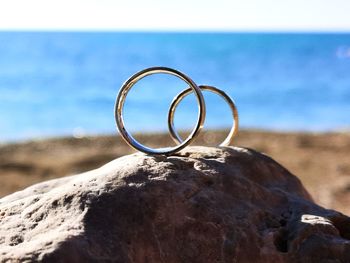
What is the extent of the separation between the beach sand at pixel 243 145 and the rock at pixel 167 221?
4.44 metres

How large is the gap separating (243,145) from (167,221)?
890 centimetres

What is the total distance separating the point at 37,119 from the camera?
1781cm

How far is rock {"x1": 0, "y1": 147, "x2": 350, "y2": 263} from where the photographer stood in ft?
6.21

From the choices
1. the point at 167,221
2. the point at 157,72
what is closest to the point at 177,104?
the point at 157,72

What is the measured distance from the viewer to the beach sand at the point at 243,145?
8.00 meters

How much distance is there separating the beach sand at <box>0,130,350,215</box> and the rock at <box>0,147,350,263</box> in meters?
4.44

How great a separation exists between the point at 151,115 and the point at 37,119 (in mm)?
3360

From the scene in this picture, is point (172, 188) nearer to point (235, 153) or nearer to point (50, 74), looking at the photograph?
point (235, 153)

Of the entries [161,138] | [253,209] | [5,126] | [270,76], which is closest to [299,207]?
[253,209]

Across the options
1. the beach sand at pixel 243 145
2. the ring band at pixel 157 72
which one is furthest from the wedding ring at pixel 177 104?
the beach sand at pixel 243 145

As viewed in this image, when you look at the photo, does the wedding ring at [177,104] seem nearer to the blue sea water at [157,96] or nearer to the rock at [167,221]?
the rock at [167,221]

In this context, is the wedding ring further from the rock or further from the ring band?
the rock

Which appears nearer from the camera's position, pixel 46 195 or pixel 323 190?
pixel 46 195

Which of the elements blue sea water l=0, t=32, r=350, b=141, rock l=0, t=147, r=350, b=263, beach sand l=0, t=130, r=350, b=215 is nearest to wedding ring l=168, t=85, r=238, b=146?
rock l=0, t=147, r=350, b=263
